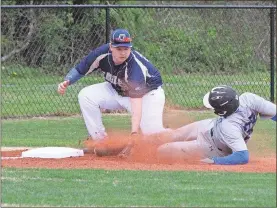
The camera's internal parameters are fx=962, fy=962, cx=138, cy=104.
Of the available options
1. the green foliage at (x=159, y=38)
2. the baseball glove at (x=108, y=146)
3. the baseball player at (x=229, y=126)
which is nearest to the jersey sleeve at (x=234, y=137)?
the baseball player at (x=229, y=126)

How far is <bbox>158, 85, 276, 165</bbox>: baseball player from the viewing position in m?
10.5

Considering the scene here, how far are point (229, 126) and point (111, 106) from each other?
1.95m

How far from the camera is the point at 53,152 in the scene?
1153cm

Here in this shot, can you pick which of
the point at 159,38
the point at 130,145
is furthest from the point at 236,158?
the point at 159,38

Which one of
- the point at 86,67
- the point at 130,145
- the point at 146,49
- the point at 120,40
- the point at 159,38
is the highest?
the point at 120,40

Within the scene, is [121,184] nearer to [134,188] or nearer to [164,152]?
[134,188]

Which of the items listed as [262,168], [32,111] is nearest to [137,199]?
[262,168]

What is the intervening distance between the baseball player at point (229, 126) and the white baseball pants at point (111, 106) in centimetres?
72

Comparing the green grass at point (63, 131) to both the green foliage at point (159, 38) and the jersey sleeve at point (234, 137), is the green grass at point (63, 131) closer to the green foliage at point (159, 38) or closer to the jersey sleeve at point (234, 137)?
the jersey sleeve at point (234, 137)

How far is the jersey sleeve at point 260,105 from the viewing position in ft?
34.0

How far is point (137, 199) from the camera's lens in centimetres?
825

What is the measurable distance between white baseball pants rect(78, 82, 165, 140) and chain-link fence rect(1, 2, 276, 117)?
5.02 meters

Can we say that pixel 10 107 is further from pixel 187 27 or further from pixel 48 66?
pixel 187 27

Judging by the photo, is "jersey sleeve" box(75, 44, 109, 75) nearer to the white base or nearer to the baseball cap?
the baseball cap
